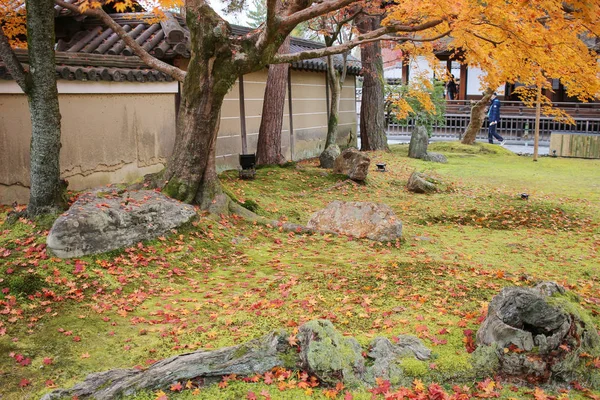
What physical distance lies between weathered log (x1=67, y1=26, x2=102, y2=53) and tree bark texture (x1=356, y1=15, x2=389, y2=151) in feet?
32.9

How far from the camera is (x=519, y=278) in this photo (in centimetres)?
745

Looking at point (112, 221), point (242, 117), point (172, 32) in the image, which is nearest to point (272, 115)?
point (242, 117)

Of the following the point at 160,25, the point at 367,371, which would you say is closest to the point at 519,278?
the point at 367,371

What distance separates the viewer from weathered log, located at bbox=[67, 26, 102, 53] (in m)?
13.0

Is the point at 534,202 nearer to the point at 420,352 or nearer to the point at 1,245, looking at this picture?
the point at 420,352

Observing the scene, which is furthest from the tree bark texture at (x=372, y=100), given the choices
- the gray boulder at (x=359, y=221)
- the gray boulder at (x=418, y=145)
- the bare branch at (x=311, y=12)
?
the bare branch at (x=311, y=12)

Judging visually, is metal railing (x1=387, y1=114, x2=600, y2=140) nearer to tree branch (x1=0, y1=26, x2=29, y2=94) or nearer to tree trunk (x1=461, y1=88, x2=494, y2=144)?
tree trunk (x1=461, y1=88, x2=494, y2=144)

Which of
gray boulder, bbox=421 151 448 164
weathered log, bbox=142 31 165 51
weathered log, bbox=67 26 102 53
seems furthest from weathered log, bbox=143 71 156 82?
gray boulder, bbox=421 151 448 164

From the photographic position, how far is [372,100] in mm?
21281

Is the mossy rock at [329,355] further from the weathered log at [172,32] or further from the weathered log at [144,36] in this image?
the weathered log at [144,36]

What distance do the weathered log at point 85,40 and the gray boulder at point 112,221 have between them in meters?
5.55

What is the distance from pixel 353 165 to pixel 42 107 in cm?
839

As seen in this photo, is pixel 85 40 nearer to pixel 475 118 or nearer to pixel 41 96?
pixel 41 96

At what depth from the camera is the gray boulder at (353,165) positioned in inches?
571
